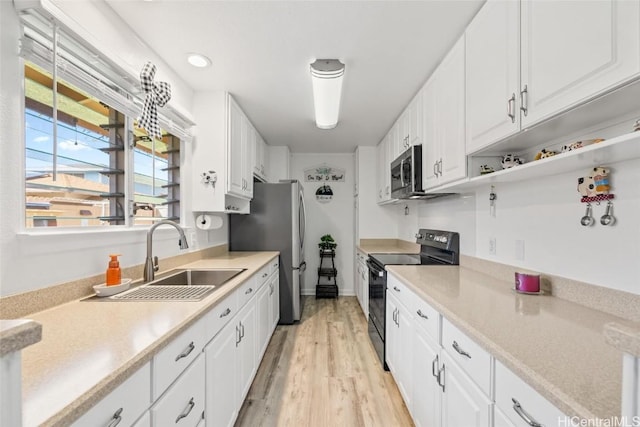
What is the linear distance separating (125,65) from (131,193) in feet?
2.40

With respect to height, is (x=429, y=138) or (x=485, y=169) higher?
(x=429, y=138)

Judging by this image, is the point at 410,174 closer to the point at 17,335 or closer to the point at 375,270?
the point at 375,270

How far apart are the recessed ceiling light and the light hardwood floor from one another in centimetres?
242

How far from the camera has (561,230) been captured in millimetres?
1320

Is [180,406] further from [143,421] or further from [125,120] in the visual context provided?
[125,120]

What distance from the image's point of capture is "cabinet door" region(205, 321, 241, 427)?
1.33 meters

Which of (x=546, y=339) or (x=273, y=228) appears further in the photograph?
(x=273, y=228)

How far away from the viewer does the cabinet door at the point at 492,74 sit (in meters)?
1.22

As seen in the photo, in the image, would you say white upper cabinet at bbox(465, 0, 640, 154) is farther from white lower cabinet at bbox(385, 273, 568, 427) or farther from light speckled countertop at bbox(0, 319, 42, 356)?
light speckled countertop at bbox(0, 319, 42, 356)

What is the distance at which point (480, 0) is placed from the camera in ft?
4.65

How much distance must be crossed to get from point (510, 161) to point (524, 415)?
122cm

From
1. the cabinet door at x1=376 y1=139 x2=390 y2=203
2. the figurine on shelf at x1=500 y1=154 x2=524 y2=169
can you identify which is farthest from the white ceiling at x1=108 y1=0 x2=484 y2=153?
the cabinet door at x1=376 y1=139 x2=390 y2=203

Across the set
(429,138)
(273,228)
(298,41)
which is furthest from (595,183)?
(273,228)

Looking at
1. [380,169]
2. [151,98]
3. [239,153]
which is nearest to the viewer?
[151,98]
